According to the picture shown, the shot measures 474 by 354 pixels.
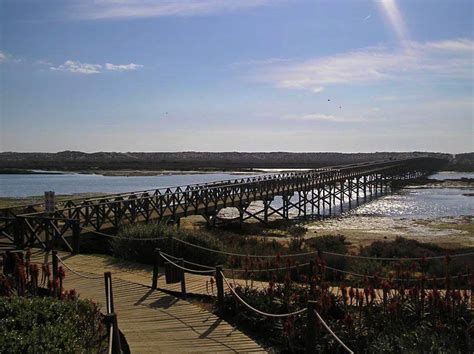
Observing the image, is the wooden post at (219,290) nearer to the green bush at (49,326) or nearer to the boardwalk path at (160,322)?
the boardwalk path at (160,322)

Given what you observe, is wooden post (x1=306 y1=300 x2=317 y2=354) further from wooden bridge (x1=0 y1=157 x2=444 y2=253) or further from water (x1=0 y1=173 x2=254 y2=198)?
water (x1=0 y1=173 x2=254 y2=198)

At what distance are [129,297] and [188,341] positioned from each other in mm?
2644

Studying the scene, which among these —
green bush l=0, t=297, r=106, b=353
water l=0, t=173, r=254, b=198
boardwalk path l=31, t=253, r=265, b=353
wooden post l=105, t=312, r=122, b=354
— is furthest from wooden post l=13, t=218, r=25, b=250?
water l=0, t=173, r=254, b=198

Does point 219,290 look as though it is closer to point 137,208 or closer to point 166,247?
point 166,247

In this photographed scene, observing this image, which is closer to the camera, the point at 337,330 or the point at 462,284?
the point at 337,330

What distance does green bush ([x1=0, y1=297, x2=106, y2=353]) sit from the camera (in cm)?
509

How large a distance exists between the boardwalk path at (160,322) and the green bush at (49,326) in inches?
25.2

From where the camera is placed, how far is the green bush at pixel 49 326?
200 inches

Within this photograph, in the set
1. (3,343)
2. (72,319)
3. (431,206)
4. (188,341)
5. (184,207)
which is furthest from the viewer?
(431,206)

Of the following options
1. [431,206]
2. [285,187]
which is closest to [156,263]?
[285,187]

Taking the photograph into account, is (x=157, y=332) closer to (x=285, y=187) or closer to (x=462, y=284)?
(x=462, y=284)

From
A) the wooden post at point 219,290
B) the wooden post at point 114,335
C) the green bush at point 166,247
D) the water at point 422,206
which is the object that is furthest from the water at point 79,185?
the wooden post at point 114,335

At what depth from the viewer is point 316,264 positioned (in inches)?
324

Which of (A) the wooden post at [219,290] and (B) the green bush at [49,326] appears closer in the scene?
(B) the green bush at [49,326]
